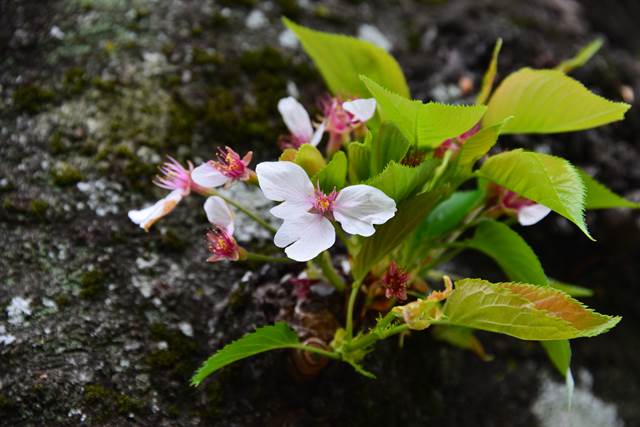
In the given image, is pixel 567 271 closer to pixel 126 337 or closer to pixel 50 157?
pixel 126 337

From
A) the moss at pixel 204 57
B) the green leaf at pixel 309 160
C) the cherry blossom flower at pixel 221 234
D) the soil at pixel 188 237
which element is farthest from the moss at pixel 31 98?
the green leaf at pixel 309 160

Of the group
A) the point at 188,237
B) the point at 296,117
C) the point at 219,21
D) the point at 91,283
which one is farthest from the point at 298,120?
the point at 219,21

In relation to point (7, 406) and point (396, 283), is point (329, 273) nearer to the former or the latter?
point (396, 283)

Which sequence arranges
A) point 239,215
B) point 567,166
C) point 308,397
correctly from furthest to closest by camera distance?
1. point 239,215
2. point 308,397
3. point 567,166

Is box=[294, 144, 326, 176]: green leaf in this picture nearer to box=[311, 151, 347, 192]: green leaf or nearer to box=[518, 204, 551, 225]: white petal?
box=[311, 151, 347, 192]: green leaf

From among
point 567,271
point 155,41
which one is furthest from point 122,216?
point 567,271

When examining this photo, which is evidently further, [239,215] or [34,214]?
[239,215]
